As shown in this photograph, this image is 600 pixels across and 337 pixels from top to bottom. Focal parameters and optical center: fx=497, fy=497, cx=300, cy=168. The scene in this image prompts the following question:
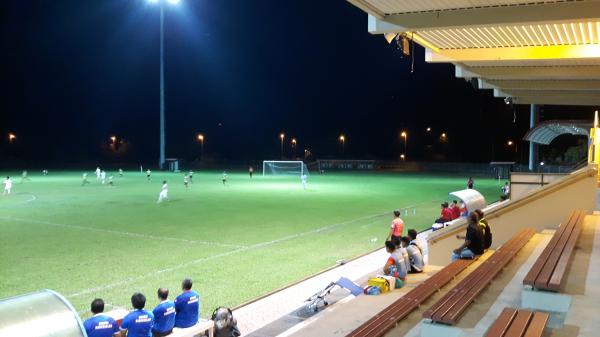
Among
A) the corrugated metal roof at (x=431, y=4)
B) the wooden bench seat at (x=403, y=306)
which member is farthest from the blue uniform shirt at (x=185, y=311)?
the corrugated metal roof at (x=431, y=4)

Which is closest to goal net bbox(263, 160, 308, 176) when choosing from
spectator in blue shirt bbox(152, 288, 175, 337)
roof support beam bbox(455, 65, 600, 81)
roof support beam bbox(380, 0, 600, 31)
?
roof support beam bbox(455, 65, 600, 81)

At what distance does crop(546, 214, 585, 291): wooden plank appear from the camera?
5.71 meters

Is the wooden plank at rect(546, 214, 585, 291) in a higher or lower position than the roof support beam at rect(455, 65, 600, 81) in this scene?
lower

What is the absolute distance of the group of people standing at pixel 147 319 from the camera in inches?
236

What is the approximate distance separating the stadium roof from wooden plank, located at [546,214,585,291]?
3.58 metres

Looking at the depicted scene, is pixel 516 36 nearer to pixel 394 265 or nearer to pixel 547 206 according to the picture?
pixel 547 206

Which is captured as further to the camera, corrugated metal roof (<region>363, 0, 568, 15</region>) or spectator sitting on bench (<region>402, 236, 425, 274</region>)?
spectator sitting on bench (<region>402, 236, 425, 274</region>)

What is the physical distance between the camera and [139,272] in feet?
37.3

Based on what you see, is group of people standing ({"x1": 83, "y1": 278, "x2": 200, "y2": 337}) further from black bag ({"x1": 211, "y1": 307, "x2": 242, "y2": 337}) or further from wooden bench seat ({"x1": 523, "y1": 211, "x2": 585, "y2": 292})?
wooden bench seat ({"x1": 523, "y1": 211, "x2": 585, "y2": 292})

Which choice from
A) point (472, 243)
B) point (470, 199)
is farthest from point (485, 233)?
point (470, 199)

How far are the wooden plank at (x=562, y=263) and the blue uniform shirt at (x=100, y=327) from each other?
5.18 meters

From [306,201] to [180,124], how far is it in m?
91.9

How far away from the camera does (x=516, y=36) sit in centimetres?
1090

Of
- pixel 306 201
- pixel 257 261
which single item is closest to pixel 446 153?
pixel 306 201
